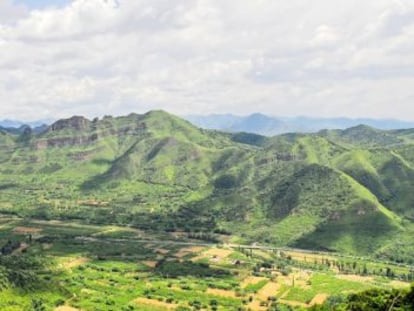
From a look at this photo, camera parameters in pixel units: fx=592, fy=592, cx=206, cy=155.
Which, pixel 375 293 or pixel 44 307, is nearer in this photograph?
pixel 375 293

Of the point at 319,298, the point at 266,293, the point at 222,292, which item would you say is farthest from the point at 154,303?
the point at 319,298

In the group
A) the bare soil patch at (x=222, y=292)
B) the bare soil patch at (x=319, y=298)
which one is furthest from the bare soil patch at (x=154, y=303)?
the bare soil patch at (x=319, y=298)

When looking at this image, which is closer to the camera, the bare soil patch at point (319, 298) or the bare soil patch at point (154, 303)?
the bare soil patch at point (154, 303)

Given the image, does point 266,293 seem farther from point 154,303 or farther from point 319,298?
point 154,303

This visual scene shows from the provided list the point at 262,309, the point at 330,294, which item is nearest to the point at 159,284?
the point at 262,309

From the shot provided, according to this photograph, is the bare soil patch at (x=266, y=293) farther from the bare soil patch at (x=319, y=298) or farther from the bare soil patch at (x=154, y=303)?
the bare soil patch at (x=154, y=303)

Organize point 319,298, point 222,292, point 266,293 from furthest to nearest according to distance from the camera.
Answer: point 266,293 < point 222,292 < point 319,298

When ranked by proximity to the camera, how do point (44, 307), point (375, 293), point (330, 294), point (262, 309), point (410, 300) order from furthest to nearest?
point (330, 294) → point (262, 309) → point (44, 307) → point (375, 293) → point (410, 300)

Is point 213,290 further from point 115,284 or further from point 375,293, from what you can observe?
point 375,293

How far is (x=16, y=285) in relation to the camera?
16812 centimetres

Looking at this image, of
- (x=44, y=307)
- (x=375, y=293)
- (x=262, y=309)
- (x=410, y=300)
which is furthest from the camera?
(x=262, y=309)

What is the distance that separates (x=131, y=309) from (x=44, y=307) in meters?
24.5

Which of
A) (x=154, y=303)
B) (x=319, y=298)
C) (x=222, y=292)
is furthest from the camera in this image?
(x=222, y=292)

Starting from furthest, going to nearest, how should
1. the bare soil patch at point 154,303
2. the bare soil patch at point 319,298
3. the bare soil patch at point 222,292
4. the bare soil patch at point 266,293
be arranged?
the bare soil patch at point 266,293
the bare soil patch at point 222,292
the bare soil patch at point 319,298
the bare soil patch at point 154,303
